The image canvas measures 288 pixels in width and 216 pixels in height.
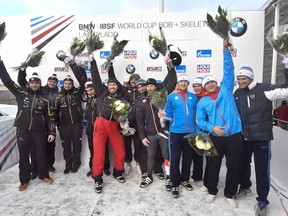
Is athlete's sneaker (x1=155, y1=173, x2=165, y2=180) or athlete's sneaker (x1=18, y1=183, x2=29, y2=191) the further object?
athlete's sneaker (x1=155, y1=173, x2=165, y2=180)

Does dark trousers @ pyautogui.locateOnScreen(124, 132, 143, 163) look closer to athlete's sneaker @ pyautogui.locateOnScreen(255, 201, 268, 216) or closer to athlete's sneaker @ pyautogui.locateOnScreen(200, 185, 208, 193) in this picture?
athlete's sneaker @ pyautogui.locateOnScreen(200, 185, 208, 193)

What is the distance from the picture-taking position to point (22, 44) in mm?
4949

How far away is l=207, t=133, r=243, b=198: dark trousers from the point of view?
9.48 feet

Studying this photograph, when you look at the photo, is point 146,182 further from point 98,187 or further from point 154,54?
point 154,54

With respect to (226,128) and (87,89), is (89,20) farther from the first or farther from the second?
(226,128)

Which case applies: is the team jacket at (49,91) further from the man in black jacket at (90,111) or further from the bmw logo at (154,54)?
the bmw logo at (154,54)

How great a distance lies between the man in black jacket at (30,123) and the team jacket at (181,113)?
204cm

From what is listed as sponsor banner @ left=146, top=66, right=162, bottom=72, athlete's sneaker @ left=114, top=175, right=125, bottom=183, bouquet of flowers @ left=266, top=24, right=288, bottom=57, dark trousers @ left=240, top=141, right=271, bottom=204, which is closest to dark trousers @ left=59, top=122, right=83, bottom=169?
athlete's sneaker @ left=114, top=175, right=125, bottom=183

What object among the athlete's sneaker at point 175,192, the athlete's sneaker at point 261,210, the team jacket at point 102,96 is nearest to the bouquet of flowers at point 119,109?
the team jacket at point 102,96

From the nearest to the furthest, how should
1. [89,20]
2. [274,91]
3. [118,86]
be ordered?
1. [274,91]
2. [118,86]
3. [89,20]

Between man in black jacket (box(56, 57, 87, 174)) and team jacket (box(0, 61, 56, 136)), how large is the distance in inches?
15.4

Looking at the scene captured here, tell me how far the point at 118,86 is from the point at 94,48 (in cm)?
81

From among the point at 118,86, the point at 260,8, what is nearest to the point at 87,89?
the point at 118,86

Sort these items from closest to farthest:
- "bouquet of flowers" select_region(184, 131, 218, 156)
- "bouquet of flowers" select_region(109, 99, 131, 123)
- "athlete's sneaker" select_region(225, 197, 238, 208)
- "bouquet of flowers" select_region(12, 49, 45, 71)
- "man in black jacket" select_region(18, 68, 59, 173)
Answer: "bouquet of flowers" select_region(184, 131, 218, 156) → "athlete's sneaker" select_region(225, 197, 238, 208) → "bouquet of flowers" select_region(109, 99, 131, 123) → "man in black jacket" select_region(18, 68, 59, 173) → "bouquet of flowers" select_region(12, 49, 45, 71)
